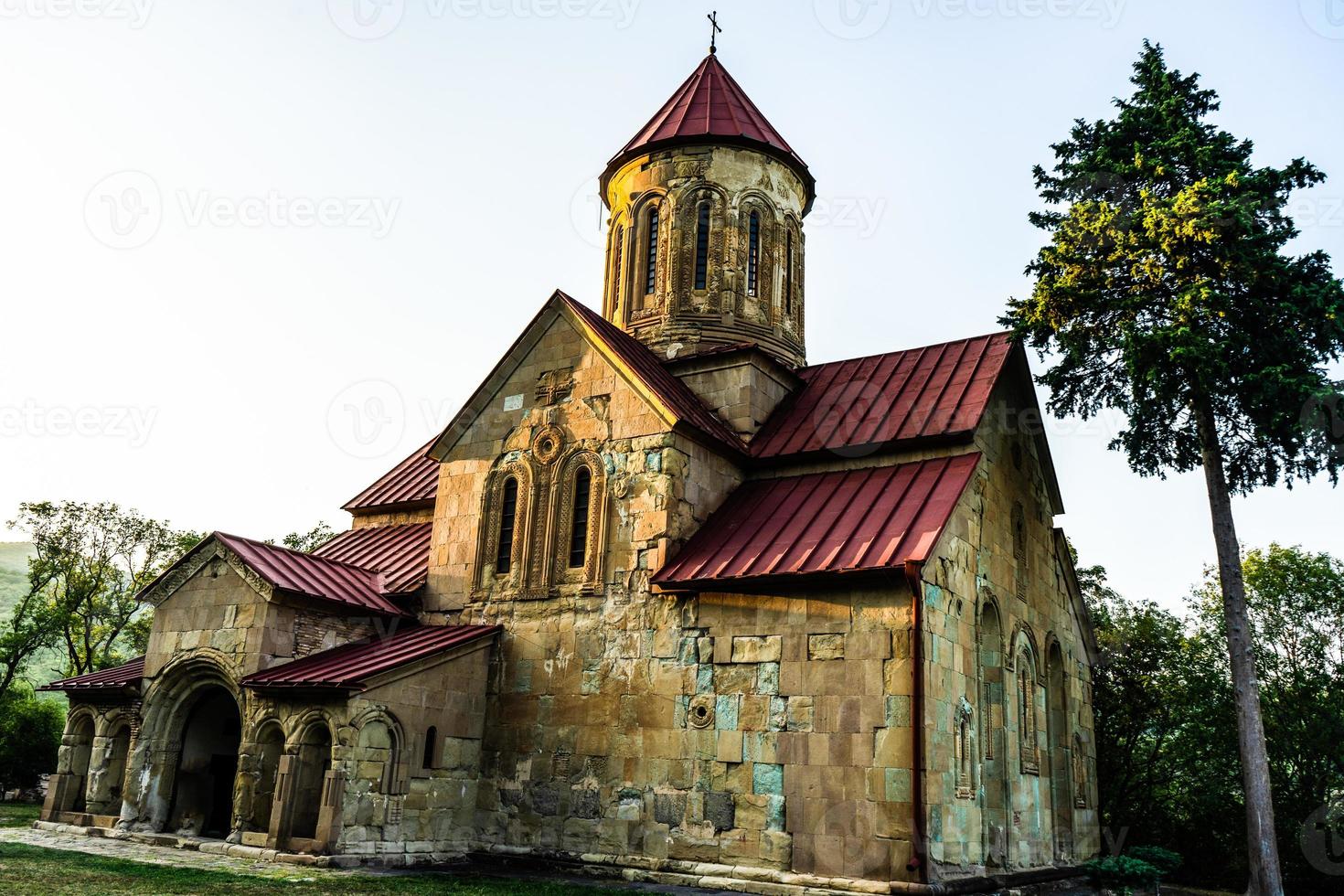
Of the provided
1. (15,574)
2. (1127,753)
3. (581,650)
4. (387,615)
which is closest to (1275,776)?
(1127,753)

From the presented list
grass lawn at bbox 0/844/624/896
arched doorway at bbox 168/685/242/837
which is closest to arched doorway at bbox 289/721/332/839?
grass lawn at bbox 0/844/624/896

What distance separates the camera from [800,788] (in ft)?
35.8

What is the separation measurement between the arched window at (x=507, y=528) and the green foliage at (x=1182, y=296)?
790 cm

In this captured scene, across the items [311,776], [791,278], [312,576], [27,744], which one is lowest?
[27,744]

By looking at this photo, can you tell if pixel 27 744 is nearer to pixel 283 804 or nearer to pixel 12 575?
pixel 283 804

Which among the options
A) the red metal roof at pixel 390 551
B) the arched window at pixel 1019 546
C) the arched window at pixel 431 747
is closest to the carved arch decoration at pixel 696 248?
the red metal roof at pixel 390 551

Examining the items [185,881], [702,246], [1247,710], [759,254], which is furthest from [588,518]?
[1247,710]

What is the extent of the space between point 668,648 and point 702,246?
26.3 feet

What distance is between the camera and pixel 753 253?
17656 mm

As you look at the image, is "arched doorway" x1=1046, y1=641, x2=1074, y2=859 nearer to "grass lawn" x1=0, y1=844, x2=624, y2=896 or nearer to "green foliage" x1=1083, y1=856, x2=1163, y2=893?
"green foliage" x1=1083, y1=856, x2=1163, y2=893

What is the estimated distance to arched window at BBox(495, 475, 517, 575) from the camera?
14398mm

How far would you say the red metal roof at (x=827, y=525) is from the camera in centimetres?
1130

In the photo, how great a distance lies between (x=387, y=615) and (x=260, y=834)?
3.48 metres

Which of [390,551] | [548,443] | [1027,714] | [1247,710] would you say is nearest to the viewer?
[1247,710]
